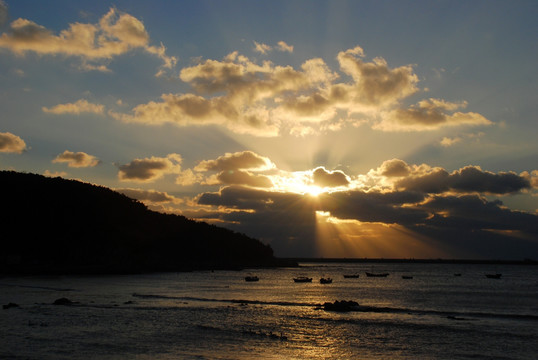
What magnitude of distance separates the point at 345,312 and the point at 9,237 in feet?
548

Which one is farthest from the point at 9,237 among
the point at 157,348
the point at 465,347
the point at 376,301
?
the point at 465,347

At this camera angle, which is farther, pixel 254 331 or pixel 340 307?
pixel 340 307

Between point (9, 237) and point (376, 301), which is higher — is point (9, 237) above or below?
above

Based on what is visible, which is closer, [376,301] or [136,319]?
[136,319]

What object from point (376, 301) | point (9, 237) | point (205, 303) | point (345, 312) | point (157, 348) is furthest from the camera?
point (9, 237)

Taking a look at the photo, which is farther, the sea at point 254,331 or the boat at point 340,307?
the boat at point 340,307

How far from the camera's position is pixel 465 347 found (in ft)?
127

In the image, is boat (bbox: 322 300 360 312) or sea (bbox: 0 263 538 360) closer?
sea (bbox: 0 263 538 360)

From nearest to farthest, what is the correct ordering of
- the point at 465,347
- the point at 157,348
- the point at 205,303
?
the point at 157,348 → the point at 465,347 → the point at 205,303

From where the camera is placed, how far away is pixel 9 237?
183 meters

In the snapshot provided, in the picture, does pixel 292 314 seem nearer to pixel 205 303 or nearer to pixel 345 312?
pixel 345 312

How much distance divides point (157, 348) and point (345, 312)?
32.6 m

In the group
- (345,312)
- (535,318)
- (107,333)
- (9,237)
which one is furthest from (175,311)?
(9,237)

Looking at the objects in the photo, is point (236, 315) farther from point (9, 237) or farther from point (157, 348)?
point (9, 237)
